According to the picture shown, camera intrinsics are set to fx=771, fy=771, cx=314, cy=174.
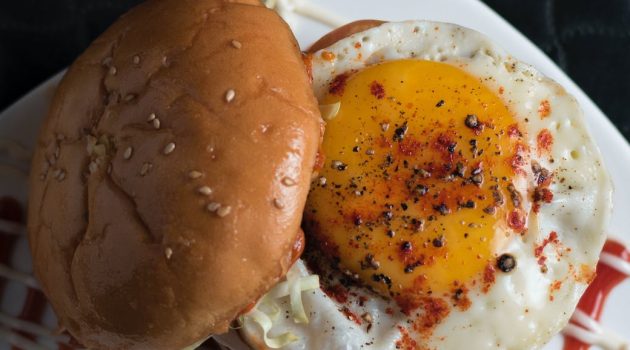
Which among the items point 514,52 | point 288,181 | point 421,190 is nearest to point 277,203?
point 288,181

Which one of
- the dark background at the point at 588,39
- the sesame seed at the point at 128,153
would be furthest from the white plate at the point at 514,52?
the sesame seed at the point at 128,153

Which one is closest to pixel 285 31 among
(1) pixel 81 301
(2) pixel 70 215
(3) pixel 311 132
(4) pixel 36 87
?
(3) pixel 311 132

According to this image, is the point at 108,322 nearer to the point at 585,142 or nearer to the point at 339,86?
the point at 339,86

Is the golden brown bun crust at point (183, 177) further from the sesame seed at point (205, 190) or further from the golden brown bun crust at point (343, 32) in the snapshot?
the golden brown bun crust at point (343, 32)

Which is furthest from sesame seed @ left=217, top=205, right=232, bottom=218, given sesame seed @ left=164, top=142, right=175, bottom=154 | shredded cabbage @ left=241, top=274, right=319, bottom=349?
shredded cabbage @ left=241, top=274, right=319, bottom=349

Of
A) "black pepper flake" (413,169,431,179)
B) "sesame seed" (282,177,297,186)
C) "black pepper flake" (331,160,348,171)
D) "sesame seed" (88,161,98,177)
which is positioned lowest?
"black pepper flake" (331,160,348,171)

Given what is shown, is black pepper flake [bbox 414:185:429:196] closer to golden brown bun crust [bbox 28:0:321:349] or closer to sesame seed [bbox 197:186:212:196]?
golden brown bun crust [bbox 28:0:321:349]

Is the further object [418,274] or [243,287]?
[418,274]
